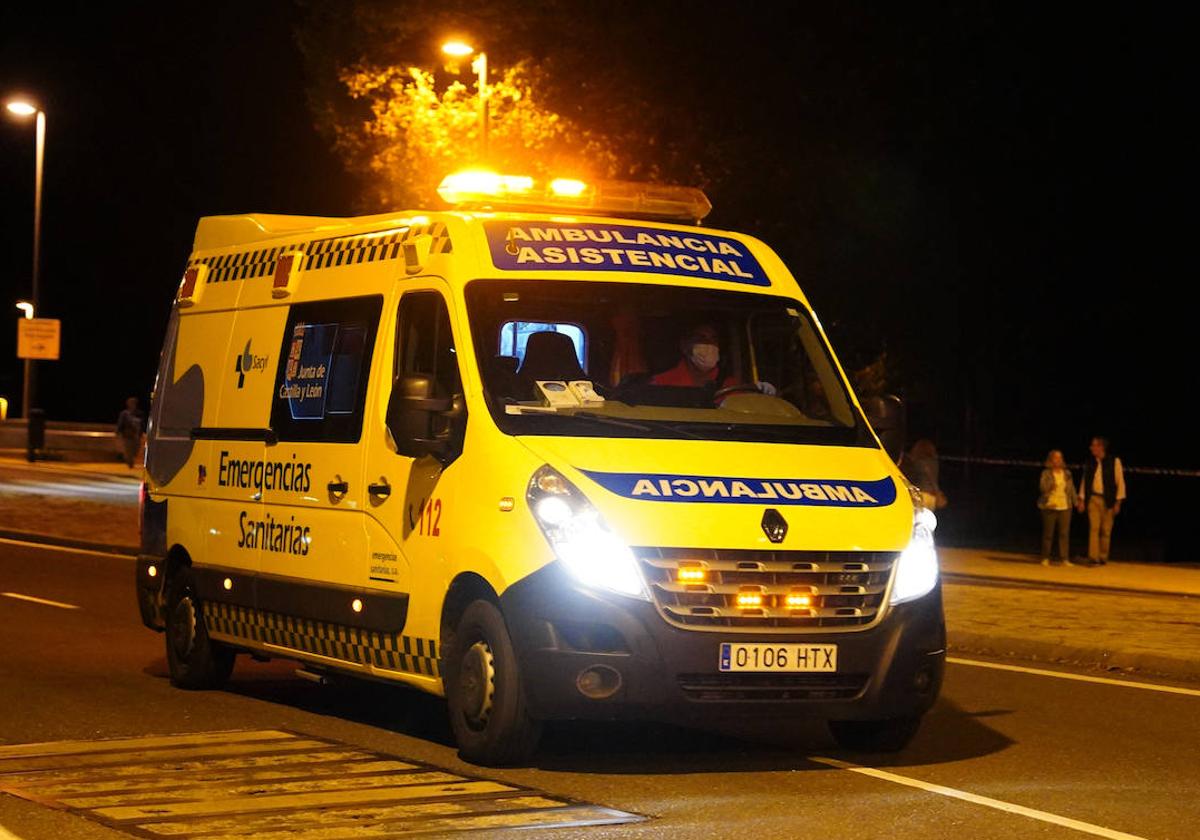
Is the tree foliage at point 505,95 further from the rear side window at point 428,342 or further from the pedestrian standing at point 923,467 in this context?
the rear side window at point 428,342

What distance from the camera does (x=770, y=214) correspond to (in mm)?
29891

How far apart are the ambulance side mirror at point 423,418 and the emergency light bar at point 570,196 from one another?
1363mm

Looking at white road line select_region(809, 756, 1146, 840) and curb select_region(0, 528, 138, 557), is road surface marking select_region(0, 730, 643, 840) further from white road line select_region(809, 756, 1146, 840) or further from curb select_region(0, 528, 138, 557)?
curb select_region(0, 528, 138, 557)

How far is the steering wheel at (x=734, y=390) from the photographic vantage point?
984 cm

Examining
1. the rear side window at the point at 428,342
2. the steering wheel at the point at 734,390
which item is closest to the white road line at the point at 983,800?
the steering wheel at the point at 734,390

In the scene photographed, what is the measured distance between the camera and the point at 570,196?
10766 mm

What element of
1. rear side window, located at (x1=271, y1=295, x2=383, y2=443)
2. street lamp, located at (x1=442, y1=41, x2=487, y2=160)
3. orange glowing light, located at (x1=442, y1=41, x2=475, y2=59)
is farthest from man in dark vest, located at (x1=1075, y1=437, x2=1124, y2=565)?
rear side window, located at (x1=271, y1=295, x2=383, y2=443)

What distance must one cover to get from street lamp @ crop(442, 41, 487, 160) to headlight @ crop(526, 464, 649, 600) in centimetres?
1922

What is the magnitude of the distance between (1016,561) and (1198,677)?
12505mm

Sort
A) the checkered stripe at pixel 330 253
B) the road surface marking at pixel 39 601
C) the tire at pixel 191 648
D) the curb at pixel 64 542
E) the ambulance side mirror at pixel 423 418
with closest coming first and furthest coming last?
the ambulance side mirror at pixel 423 418 → the checkered stripe at pixel 330 253 → the tire at pixel 191 648 → the road surface marking at pixel 39 601 → the curb at pixel 64 542

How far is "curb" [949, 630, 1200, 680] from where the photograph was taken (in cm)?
1394

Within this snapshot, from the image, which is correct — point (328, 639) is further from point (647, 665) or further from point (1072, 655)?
point (1072, 655)

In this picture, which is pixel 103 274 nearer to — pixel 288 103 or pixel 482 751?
pixel 288 103

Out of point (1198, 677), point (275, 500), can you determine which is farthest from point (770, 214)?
point (275, 500)
